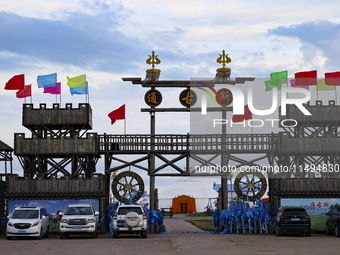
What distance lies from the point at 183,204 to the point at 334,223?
1910 inches

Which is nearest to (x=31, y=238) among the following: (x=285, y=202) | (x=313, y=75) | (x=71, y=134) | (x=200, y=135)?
(x=71, y=134)

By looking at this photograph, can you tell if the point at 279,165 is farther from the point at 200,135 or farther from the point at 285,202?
the point at 200,135

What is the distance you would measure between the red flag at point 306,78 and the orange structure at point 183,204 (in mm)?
40483

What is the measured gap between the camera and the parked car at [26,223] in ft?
98.9

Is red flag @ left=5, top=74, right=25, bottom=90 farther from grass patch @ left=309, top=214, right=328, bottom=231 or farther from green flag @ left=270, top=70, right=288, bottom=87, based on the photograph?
grass patch @ left=309, top=214, right=328, bottom=231

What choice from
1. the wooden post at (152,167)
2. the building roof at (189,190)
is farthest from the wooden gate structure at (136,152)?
the building roof at (189,190)

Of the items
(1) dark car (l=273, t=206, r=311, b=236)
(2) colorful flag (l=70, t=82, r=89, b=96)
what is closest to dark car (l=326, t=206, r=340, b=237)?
(1) dark car (l=273, t=206, r=311, b=236)

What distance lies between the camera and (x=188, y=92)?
37281mm

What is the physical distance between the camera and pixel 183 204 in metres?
79.4

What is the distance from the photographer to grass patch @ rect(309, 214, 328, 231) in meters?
35.3

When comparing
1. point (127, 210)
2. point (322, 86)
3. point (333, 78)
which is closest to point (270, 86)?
point (322, 86)

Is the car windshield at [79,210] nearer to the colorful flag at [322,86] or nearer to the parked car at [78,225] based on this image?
the parked car at [78,225]

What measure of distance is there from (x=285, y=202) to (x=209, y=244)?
11.4m

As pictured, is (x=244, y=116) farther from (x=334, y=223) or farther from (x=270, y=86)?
(x=334, y=223)
